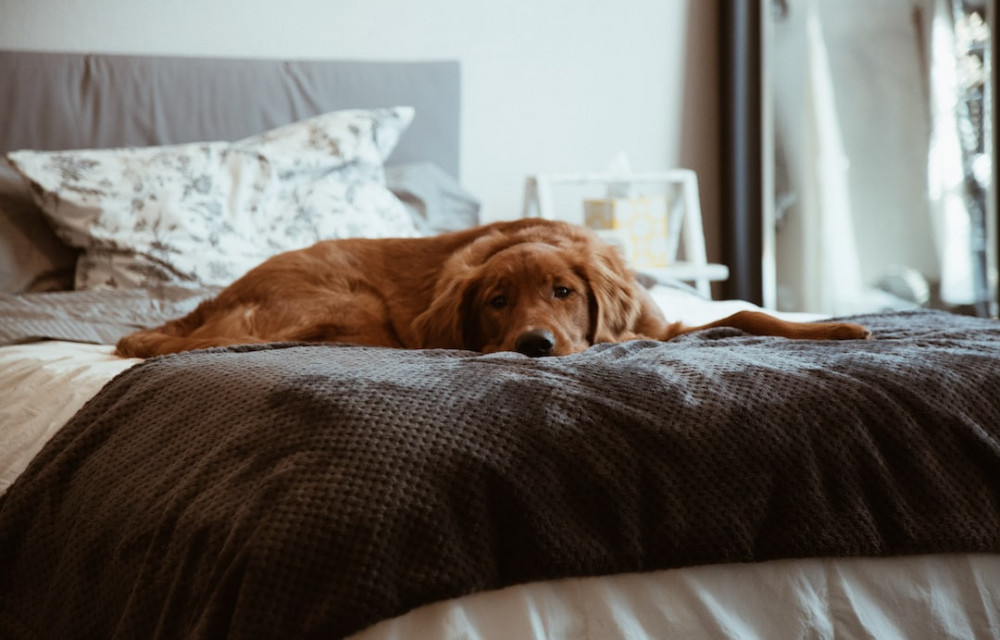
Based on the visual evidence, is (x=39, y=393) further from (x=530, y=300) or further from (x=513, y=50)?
(x=513, y=50)

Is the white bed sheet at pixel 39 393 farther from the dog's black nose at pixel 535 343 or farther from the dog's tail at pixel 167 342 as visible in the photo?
the dog's black nose at pixel 535 343

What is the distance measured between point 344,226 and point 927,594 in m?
2.17

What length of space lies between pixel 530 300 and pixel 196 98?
194cm

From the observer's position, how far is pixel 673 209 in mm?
4234

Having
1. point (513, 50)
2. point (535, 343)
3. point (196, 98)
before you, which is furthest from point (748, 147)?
point (535, 343)

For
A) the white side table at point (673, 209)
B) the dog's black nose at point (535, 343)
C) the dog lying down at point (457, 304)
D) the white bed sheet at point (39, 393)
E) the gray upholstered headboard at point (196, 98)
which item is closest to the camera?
the white bed sheet at point (39, 393)

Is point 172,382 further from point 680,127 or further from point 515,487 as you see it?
point 680,127

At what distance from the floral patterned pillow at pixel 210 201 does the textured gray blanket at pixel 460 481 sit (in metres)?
1.43

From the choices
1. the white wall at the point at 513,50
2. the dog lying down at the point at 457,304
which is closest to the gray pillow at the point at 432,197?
the white wall at the point at 513,50

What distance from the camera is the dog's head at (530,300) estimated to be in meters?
2.16

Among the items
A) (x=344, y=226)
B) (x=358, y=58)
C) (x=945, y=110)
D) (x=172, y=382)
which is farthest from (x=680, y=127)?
(x=172, y=382)

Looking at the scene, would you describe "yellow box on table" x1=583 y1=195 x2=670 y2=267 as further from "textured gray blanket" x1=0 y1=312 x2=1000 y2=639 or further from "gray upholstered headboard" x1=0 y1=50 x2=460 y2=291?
"textured gray blanket" x1=0 y1=312 x2=1000 y2=639

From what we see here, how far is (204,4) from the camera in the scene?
3855mm

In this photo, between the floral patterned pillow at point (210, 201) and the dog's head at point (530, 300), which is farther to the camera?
the floral patterned pillow at point (210, 201)
